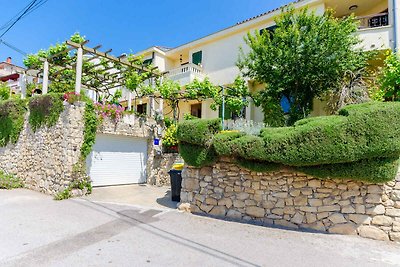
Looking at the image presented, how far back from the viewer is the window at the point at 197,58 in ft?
59.1

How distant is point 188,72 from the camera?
54.6ft

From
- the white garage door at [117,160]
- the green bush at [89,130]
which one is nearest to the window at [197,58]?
the white garage door at [117,160]

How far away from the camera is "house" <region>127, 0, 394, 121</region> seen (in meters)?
11.6

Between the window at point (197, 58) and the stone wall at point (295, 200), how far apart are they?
12015 millimetres

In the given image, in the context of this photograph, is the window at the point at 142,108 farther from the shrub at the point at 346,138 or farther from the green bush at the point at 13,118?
the shrub at the point at 346,138

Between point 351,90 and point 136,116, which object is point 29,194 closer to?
point 136,116

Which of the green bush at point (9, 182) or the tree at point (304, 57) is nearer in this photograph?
the tree at point (304, 57)

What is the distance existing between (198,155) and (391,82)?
288 inches

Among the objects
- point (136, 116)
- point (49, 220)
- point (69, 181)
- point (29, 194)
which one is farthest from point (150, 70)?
point (49, 220)

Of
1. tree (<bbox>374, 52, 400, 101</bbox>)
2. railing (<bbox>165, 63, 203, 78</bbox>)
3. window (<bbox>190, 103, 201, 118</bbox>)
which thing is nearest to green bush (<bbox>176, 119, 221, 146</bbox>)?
tree (<bbox>374, 52, 400, 101</bbox>)

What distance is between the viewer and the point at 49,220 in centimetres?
675

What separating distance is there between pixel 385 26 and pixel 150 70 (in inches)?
451

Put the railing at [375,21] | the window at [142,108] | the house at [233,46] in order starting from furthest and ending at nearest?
the window at [142,108]
the railing at [375,21]
the house at [233,46]

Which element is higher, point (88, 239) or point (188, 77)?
point (188, 77)
